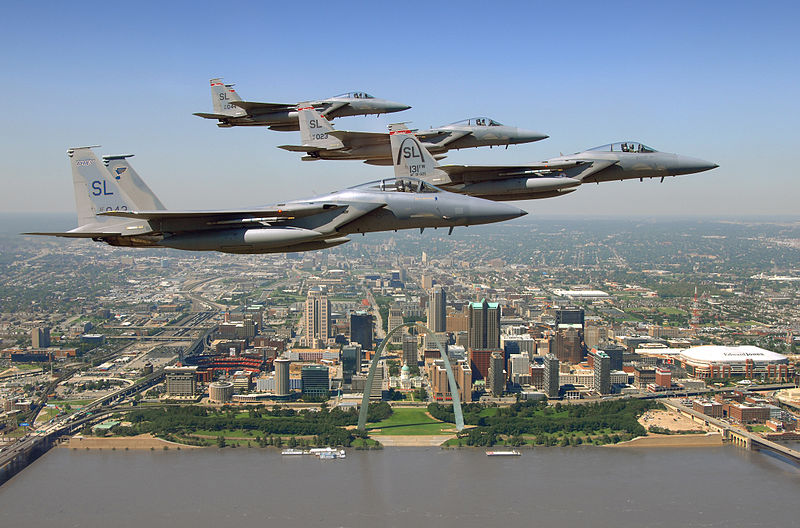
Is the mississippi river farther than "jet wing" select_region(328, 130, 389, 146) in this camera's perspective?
Yes

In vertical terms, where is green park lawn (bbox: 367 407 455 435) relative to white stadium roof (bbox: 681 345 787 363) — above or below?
below

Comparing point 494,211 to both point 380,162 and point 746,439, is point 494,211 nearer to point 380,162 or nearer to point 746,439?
point 380,162

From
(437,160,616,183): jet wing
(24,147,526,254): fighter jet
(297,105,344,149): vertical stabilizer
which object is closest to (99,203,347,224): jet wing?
(24,147,526,254): fighter jet

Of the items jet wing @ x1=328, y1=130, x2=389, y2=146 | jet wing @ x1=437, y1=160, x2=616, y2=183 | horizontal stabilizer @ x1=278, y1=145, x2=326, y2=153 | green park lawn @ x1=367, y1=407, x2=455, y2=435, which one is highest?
jet wing @ x1=328, y1=130, x2=389, y2=146

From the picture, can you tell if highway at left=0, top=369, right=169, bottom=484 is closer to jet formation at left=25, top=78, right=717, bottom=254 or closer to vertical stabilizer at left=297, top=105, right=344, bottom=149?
vertical stabilizer at left=297, top=105, right=344, bottom=149

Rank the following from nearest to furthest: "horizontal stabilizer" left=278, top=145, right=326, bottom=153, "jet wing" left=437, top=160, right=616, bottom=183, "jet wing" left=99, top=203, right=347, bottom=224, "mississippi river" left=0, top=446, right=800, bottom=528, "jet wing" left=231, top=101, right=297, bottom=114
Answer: "jet wing" left=99, top=203, right=347, bottom=224
"jet wing" left=437, top=160, right=616, bottom=183
"horizontal stabilizer" left=278, top=145, right=326, bottom=153
"jet wing" left=231, top=101, right=297, bottom=114
"mississippi river" left=0, top=446, right=800, bottom=528

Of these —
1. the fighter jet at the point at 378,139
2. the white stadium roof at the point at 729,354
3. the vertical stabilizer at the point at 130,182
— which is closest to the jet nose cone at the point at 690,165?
the fighter jet at the point at 378,139

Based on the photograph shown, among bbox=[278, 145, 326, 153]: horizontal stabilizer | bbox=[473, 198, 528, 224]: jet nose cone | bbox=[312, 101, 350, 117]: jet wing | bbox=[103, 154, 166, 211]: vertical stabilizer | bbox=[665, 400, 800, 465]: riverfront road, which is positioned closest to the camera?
bbox=[473, 198, 528, 224]: jet nose cone

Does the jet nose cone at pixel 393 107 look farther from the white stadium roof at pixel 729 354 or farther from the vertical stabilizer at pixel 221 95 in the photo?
the white stadium roof at pixel 729 354
